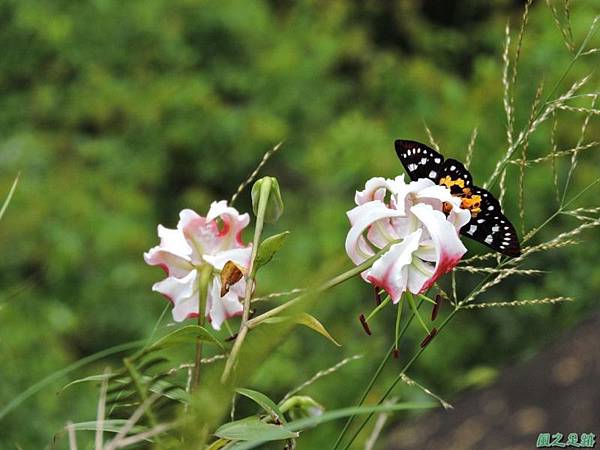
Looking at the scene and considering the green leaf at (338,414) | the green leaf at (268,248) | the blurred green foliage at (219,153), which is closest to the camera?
the green leaf at (338,414)

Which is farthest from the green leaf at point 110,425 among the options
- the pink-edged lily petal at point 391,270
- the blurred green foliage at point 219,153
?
the blurred green foliage at point 219,153

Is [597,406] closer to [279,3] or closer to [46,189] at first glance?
[46,189]

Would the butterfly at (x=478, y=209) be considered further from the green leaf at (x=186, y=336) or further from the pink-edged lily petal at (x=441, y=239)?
the green leaf at (x=186, y=336)

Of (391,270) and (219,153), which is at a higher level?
(391,270)

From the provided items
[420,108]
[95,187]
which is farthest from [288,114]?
[95,187]

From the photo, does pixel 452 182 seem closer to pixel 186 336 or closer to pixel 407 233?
pixel 407 233

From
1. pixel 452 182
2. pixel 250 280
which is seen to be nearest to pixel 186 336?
pixel 250 280
